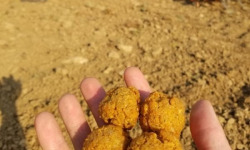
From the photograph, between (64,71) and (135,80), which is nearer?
(135,80)

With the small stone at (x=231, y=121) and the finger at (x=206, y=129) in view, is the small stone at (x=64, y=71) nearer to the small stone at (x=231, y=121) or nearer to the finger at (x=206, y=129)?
the small stone at (x=231, y=121)

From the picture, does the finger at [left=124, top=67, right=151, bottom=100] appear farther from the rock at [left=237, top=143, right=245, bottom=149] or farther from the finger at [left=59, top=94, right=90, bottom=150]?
the rock at [left=237, top=143, right=245, bottom=149]

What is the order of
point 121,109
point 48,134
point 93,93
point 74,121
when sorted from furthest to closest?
point 93,93, point 74,121, point 48,134, point 121,109

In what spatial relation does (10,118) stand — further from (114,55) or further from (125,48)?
(125,48)

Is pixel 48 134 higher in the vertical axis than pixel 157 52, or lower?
lower

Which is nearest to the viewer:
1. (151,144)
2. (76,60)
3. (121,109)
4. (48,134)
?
(151,144)

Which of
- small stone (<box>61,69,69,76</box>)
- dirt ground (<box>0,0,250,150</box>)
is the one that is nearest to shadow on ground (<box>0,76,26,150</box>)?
dirt ground (<box>0,0,250,150</box>)

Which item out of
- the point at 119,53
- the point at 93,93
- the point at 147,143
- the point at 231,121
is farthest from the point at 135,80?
the point at 119,53

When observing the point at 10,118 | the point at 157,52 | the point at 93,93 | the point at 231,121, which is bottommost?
the point at 10,118

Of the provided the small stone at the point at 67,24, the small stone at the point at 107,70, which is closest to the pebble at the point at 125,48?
the small stone at the point at 107,70
